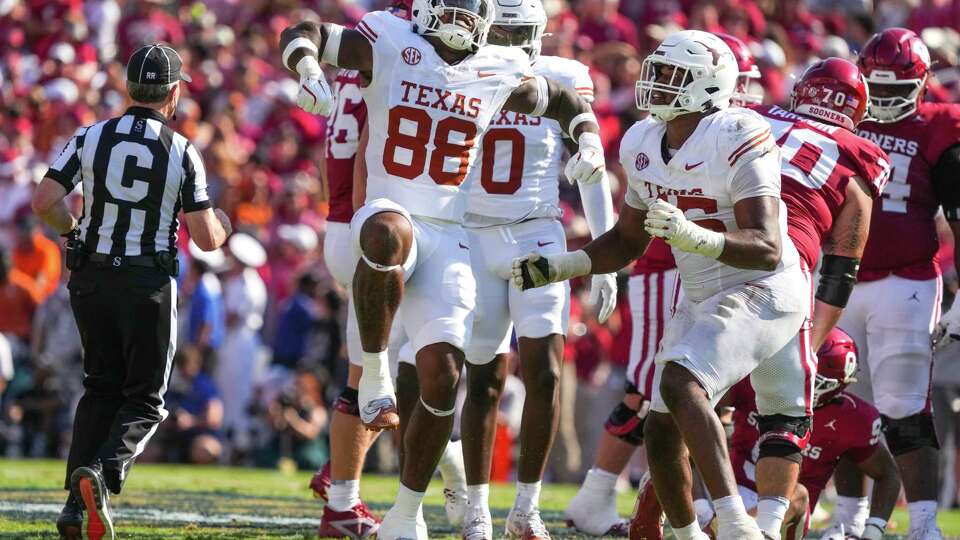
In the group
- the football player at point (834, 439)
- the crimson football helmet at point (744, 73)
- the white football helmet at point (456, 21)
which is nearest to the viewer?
the white football helmet at point (456, 21)

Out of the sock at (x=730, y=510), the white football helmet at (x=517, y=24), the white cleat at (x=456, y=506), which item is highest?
the white football helmet at (x=517, y=24)

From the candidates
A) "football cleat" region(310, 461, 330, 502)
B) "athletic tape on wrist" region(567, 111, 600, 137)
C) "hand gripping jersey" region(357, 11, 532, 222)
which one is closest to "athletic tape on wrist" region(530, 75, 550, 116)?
"athletic tape on wrist" region(567, 111, 600, 137)

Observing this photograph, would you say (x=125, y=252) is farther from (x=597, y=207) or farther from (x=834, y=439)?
(x=834, y=439)

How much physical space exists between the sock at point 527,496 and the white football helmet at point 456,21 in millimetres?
1762

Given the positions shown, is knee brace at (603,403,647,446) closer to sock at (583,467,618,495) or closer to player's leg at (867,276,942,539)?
sock at (583,467,618,495)

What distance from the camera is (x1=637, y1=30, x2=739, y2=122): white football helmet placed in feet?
18.1

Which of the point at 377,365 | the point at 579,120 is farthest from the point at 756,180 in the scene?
the point at 377,365

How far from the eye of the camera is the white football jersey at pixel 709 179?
17.6ft

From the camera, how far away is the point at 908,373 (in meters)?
7.23

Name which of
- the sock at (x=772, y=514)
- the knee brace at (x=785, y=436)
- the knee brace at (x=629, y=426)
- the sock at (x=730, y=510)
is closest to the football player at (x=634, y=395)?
the knee brace at (x=629, y=426)

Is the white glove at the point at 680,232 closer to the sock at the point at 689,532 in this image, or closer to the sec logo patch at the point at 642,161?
the sec logo patch at the point at 642,161

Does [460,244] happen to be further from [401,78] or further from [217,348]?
Result: [217,348]

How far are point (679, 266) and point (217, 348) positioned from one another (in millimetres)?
7337

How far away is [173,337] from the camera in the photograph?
6109 mm
